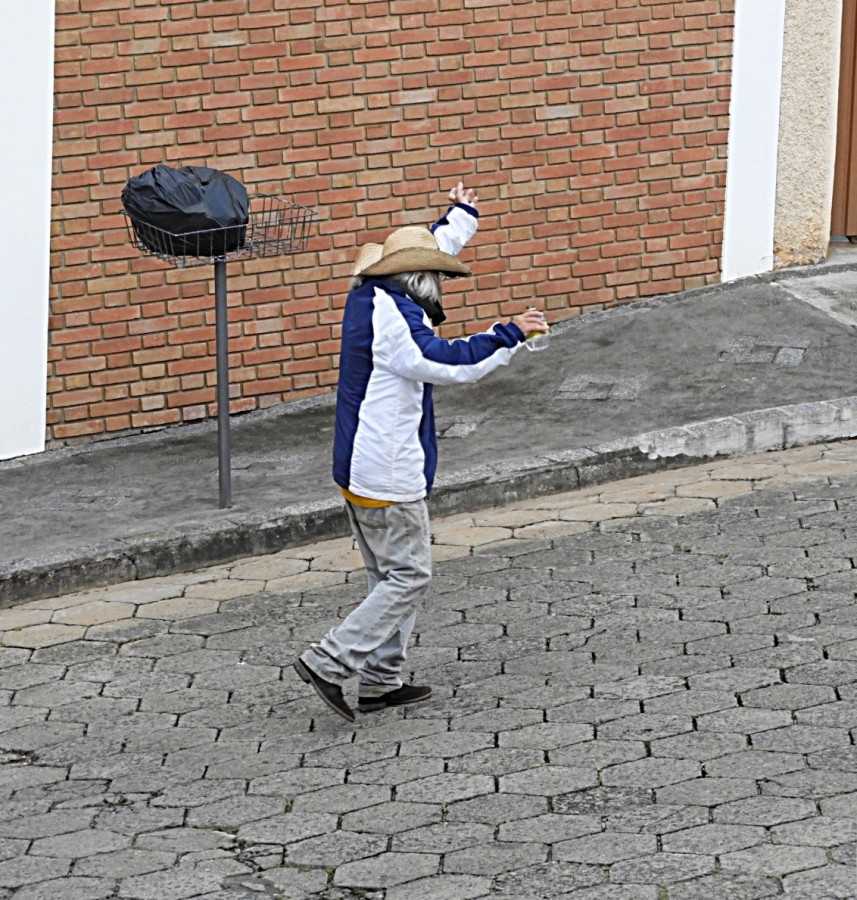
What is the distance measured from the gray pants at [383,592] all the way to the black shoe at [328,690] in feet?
0.07

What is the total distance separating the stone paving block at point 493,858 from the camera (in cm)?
486

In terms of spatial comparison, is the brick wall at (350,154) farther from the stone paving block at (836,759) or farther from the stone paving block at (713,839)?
the stone paving block at (713,839)

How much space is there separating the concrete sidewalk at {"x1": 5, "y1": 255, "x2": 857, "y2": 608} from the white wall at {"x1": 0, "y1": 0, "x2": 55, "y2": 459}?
282 millimetres

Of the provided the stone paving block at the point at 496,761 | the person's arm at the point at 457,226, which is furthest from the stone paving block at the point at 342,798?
the person's arm at the point at 457,226

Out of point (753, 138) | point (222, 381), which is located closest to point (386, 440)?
point (222, 381)

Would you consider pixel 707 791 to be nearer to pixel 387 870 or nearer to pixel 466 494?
pixel 387 870

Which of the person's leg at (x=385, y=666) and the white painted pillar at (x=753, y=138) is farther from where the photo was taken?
the white painted pillar at (x=753, y=138)

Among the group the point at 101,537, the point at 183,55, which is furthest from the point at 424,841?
the point at 183,55

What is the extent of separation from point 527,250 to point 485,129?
2.64ft

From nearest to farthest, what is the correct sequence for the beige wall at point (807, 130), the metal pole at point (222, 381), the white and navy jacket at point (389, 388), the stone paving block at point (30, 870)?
1. the stone paving block at point (30, 870)
2. the white and navy jacket at point (389, 388)
3. the metal pole at point (222, 381)
4. the beige wall at point (807, 130)

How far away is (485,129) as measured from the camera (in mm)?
10219

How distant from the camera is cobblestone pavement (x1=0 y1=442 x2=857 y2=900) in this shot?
4.91m

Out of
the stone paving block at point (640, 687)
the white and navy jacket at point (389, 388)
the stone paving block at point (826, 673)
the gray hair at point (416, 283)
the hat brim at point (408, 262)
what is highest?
the hat brim at point (408, 262)

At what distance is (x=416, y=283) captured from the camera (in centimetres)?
592
